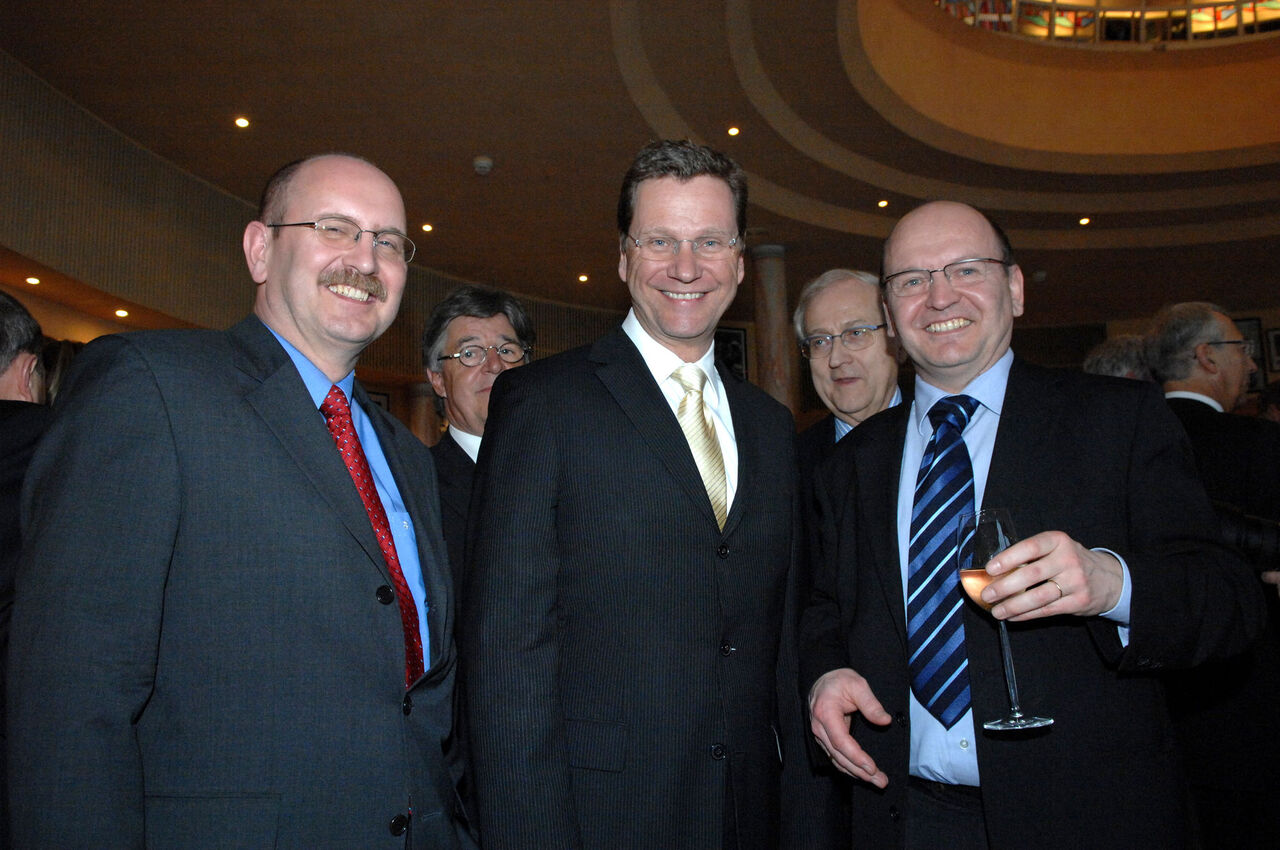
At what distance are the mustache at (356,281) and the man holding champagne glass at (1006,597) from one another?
46.1 inches

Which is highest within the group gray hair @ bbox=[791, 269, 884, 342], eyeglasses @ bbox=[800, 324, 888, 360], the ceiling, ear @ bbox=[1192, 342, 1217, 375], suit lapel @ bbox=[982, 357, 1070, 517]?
the ceiling

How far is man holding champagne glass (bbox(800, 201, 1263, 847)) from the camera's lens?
1.58 metres

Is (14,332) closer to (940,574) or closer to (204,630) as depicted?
(204,630)

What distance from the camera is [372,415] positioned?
2062mm

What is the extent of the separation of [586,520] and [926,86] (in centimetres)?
928

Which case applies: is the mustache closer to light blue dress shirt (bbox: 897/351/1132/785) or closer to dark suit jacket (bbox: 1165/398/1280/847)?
light blue dress shirt (bbox: 897/351/1132/785)

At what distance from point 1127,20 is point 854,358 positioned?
10559mm

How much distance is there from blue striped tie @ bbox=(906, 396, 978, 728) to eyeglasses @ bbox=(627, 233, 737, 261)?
1.97 feet

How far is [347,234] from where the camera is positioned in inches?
72.2

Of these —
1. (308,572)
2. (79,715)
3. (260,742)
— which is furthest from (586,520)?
(79,715)

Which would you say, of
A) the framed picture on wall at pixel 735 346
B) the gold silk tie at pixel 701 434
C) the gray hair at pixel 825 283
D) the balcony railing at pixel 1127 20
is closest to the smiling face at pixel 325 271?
the gold silk tie at pixel 701 434

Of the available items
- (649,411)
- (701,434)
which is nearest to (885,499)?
(701,434)

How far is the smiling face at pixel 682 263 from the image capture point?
193cm

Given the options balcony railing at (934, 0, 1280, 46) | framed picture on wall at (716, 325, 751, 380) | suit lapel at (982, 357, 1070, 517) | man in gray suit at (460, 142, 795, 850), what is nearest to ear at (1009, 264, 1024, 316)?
suit lapel at (982, 357, 1070, 517)
